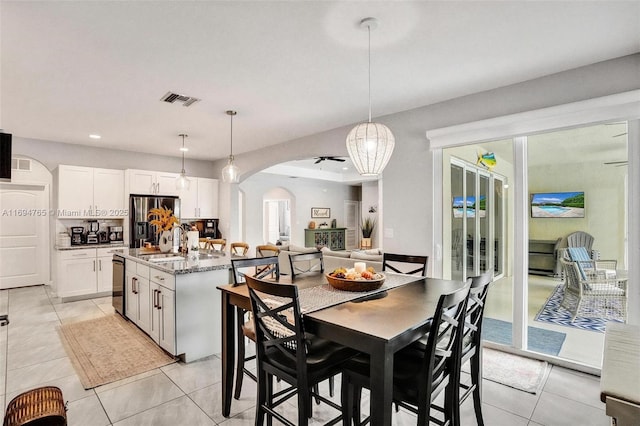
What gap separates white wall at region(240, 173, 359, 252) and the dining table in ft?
22.4

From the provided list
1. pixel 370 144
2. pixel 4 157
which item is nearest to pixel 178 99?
pixel 4 157

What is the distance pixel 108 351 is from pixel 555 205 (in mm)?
4686

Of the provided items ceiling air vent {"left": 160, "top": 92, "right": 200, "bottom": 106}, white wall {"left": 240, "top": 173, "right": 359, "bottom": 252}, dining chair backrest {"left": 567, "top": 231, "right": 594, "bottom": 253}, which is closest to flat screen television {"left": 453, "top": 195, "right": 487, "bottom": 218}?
dining chair backrest {"left": 567, "top": 231, "right": 594, "bottom": 253}

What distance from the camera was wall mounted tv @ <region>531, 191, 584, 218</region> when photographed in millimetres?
3166

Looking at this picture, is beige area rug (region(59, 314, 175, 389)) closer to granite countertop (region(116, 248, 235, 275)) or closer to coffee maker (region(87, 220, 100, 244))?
granite countertop (region(116, 248, 235, 275))

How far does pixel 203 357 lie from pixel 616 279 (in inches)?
151

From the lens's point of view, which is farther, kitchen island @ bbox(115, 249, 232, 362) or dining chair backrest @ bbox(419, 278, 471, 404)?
kitchen island @ bbox(115, 249, 232, 362)

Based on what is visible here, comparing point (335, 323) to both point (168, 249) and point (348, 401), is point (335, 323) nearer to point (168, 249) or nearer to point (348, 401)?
point (348, 401)

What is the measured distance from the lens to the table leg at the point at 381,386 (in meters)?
1.39

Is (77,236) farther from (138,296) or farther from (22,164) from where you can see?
(138,296)

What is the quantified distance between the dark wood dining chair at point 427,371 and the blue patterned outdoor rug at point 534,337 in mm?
1589

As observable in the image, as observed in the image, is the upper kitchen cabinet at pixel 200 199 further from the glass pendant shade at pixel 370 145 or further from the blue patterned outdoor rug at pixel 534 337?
the blue patterned outdoor rug at pixel 534 337

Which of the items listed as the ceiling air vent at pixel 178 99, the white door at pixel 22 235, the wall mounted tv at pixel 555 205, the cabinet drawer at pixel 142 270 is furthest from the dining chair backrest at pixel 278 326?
the white door at pixel 22 235

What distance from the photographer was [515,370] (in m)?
2.89
